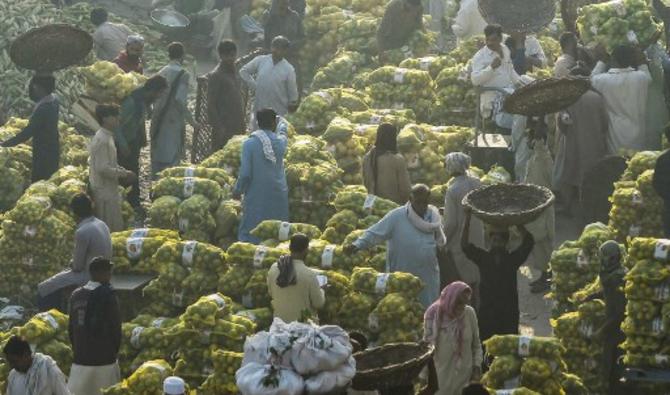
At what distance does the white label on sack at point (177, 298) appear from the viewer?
14898 millimetres

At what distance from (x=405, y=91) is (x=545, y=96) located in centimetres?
333

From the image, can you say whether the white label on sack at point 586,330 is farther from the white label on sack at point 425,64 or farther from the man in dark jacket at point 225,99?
the white label on sack at point 425,64

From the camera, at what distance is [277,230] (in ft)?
50.7

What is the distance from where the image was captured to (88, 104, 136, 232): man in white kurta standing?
1645 cm

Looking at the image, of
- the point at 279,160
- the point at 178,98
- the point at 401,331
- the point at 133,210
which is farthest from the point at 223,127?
the point at 401,331

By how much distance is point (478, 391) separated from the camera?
1070 centimetres

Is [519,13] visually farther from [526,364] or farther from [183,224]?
[526,364]

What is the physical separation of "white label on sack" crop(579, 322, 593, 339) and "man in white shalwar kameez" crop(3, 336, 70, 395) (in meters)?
4.14

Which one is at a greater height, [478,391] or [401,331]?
[478,391]

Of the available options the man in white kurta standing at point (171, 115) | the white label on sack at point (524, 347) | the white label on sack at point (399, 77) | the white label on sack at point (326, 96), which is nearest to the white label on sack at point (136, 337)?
the white label on sack at point (524, 347)

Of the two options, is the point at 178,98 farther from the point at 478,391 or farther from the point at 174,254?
the point at 478,391

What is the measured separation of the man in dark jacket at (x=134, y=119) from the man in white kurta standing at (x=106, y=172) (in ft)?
3.08

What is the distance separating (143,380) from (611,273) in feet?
11.6

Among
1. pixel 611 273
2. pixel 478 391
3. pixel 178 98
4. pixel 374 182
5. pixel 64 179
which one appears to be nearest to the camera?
pixel 478 391
